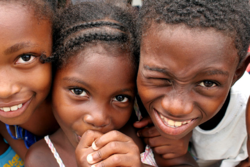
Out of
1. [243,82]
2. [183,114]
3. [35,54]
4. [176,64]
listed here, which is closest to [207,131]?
[243,82]

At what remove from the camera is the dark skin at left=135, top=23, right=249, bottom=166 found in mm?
1139

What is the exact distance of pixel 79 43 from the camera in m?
1.40

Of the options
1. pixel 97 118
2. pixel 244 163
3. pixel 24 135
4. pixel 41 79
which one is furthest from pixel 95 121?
pixel 244 163

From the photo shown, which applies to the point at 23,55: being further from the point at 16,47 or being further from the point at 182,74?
the point at 182,74

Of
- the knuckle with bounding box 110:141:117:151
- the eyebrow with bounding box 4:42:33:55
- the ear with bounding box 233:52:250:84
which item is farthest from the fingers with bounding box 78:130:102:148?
the ear with bounding box 233:52:250:84

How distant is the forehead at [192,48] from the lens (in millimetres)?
1129

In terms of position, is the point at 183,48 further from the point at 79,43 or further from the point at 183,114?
the point at 79,43

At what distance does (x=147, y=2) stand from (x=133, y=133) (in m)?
0.85

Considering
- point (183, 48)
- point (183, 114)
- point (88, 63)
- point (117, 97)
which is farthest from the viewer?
point (117, 97)

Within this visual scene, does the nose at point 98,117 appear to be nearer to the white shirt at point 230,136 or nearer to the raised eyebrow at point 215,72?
the raised eyebrow at point 215,72

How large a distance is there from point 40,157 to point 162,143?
76 centimetres

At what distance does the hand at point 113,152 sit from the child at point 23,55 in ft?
1.47

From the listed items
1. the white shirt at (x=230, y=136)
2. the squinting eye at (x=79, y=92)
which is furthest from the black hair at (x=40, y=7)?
the white shirt at (x=230, y=136)

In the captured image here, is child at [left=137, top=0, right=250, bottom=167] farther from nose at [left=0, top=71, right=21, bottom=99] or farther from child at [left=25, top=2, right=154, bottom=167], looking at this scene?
nose at [left=0, top=71, right=21, bottom=99]
